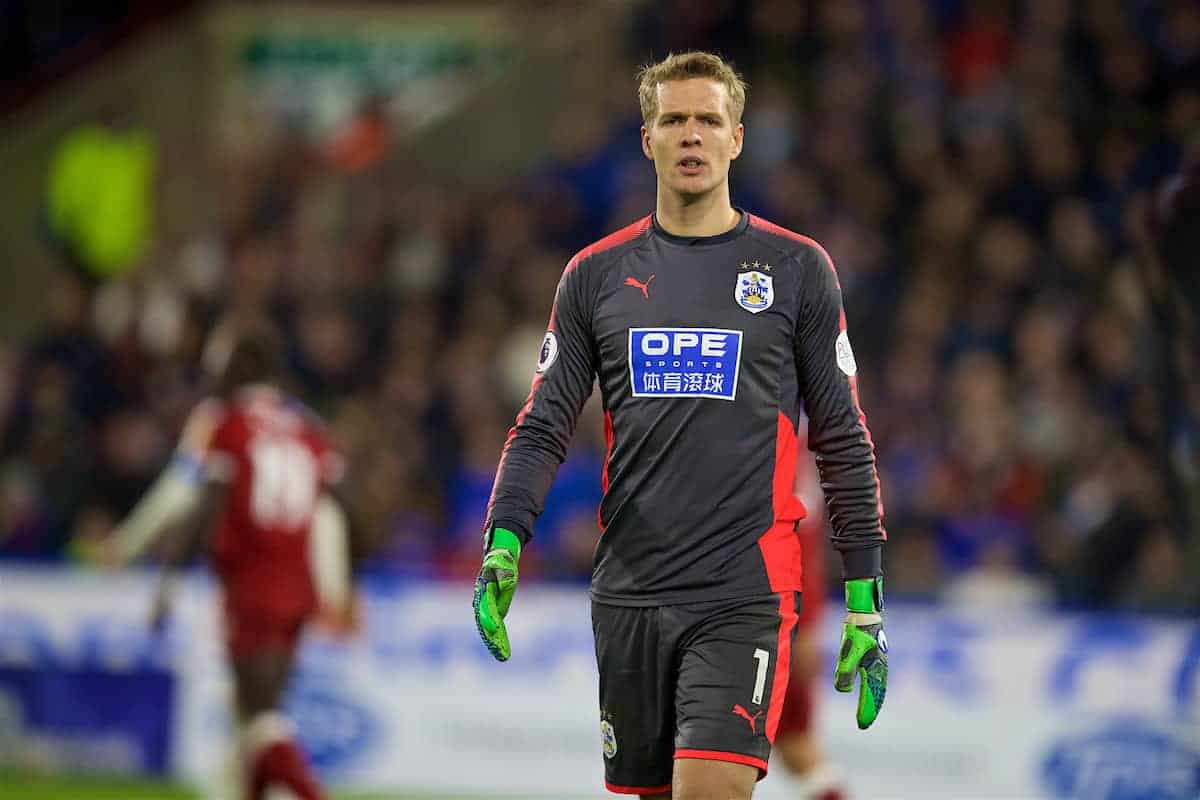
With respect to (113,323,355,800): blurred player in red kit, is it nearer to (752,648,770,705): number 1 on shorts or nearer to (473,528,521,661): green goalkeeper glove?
(473,528,521,661): green goalkeeper glove

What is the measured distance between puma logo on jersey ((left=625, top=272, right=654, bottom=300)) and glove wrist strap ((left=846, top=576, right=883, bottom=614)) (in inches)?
35.5

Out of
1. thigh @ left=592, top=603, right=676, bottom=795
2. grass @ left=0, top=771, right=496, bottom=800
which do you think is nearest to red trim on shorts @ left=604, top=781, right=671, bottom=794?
thigh @ left=592, top=603, right=676, bottom=795

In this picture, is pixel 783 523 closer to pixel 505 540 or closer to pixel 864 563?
pixel 864 563

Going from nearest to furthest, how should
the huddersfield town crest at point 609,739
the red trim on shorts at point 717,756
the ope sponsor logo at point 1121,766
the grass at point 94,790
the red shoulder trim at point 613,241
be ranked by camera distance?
the red trim on shorts at point 717,756 → the huddersfield town crest at point 609,739 → the red shoulder trim at point 613,241 → the ope sponsor logo at point 1121,766 → the grass at point 94,790

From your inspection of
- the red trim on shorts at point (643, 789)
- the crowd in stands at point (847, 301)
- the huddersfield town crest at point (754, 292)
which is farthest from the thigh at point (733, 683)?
the crowd in stands at point (847, 301)

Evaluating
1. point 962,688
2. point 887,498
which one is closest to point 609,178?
point 887,498

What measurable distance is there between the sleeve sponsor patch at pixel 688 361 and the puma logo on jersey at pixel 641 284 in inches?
4.0

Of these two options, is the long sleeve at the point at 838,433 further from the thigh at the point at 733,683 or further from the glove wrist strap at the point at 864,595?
the thigh at the point at 733,683

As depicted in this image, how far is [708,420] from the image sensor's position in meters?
4.68

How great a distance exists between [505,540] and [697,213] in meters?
0.98

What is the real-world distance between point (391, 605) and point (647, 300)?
6.08 metres

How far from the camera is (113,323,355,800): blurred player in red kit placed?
25.3 ft

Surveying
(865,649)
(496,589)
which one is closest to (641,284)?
(496,589)

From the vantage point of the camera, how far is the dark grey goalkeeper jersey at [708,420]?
468cm
